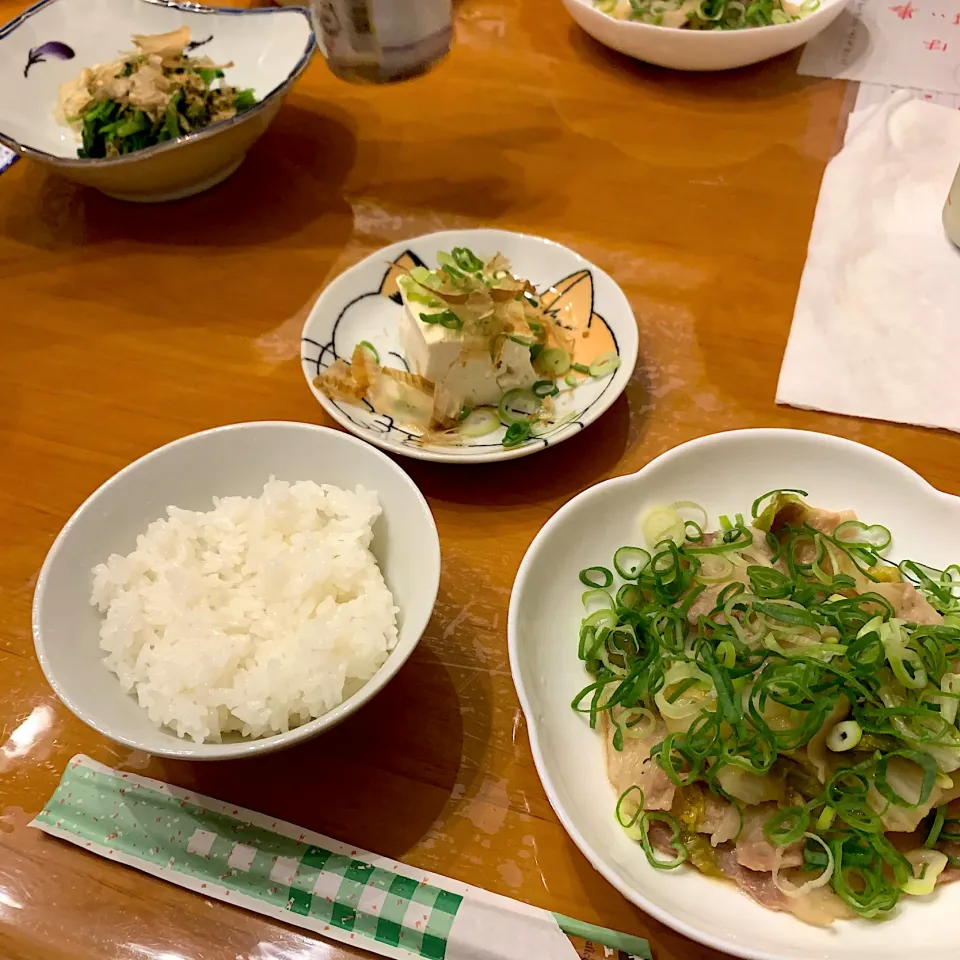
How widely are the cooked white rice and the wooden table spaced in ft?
0.49

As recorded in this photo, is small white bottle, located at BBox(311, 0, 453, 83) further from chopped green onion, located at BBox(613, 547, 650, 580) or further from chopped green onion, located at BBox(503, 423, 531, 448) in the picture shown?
chopped green onion, located at BBox(613, 547, 650, 580)

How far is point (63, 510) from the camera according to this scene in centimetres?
131

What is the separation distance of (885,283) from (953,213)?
0.20 meters

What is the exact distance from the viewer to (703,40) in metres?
1.94

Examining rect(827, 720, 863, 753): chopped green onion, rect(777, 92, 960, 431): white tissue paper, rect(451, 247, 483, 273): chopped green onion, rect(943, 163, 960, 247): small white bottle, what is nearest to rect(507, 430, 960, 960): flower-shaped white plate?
rect(827, 720, 863, 753): chopped green onion

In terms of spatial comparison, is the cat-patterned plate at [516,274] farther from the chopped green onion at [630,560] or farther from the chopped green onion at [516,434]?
the chopped green onion at [630,560]

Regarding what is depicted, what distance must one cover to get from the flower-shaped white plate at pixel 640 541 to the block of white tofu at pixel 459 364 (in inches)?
13.5

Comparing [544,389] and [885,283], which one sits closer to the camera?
[544,389]

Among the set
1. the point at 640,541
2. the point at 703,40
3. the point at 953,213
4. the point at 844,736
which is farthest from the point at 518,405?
the point at 703,40

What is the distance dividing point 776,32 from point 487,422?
1.30 meters

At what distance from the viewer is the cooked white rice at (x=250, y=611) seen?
0.90 meters

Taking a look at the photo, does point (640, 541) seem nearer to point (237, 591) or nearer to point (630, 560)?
point (630, 560)

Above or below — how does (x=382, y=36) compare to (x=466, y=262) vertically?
above

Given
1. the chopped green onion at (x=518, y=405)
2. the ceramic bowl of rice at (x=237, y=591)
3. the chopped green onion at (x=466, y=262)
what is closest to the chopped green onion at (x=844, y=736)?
the ceramic bowl of rice at (x=237, y=591)
